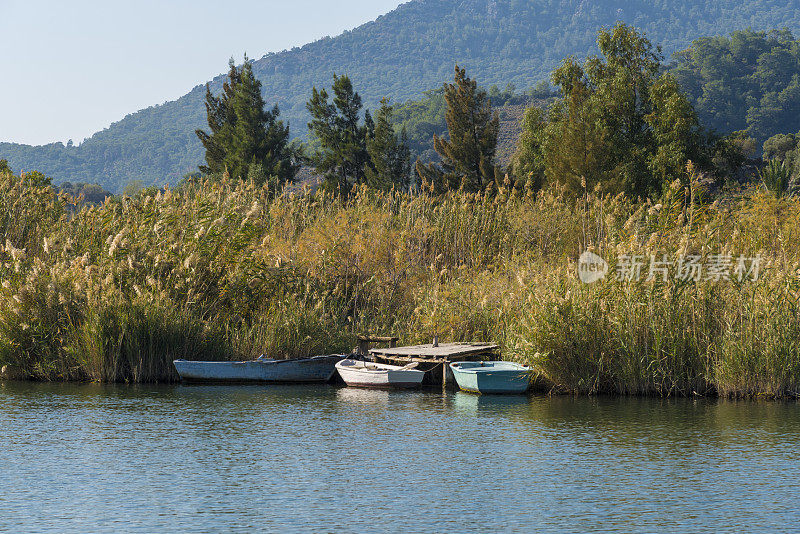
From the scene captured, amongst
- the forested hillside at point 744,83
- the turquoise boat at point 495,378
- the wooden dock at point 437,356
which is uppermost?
the forested hillside at point 744,83

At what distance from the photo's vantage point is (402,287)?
2344 cm

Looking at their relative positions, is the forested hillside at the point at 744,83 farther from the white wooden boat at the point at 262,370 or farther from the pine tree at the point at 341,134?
the white wooden boat at the point at 262,370

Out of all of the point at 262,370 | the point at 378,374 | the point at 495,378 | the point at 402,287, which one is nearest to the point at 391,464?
the point at 495,378

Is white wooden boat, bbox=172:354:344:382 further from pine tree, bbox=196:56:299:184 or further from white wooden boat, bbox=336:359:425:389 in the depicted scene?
pine tree, bbox=196:56:299:184

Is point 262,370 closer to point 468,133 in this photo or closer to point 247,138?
point 468,133

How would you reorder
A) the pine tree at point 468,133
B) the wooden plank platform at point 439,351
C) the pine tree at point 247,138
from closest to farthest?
the wooden plank platform at point 439,351 → the pine tree at point 468,133 → the pine tree at point 247,138

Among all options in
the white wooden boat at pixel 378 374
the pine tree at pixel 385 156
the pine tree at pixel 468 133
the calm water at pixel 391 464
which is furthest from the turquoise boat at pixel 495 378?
the pine tree at pixel 385 156

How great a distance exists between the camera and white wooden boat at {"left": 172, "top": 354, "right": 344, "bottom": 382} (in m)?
20.0

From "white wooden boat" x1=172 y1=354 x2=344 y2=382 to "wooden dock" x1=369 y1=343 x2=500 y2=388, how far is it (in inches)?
46.4

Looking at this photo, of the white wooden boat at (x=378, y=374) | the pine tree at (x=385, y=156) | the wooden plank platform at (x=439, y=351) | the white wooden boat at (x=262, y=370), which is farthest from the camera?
the pine tree at (x=385, y=156)

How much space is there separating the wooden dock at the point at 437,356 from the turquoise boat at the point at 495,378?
0.45 metres

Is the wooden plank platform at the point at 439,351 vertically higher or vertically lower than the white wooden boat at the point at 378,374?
higher

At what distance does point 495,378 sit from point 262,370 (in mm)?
5205

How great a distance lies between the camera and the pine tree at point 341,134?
66.2m
